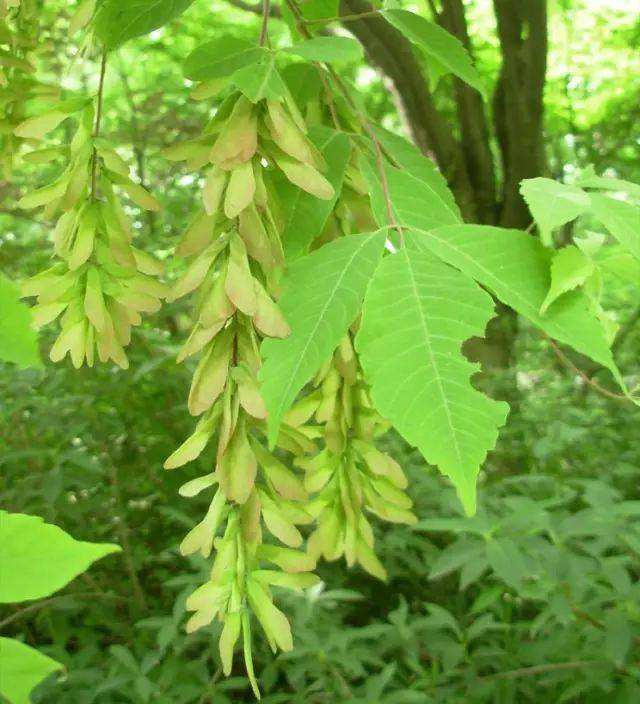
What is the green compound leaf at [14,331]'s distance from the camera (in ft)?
1.16

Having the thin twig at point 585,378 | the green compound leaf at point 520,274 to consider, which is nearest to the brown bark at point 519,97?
the thin twig at point 585,378

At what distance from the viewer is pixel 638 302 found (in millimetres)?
3146

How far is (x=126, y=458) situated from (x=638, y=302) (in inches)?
83.9

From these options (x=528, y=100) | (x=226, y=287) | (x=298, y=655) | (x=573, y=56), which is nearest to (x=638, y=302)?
(x=528, y=100)

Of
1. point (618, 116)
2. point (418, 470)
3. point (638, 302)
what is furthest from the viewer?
point (618, 116)

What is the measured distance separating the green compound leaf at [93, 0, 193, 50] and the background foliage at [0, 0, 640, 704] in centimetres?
10

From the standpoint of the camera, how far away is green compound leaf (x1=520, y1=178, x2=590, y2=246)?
577 millimetres

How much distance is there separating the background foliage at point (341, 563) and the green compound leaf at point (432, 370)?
246mm

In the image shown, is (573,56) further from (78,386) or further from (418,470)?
(78,386)

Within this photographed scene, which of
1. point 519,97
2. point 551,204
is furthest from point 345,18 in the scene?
point 519,97

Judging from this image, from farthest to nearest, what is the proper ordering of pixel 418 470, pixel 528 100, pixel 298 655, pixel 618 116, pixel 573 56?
pixel 573 56
pixel 618 116
pixel 528 100
pixel 418 470
pixel 298 655

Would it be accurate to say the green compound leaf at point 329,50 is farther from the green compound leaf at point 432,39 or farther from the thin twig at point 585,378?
the thin twig at point 585,378

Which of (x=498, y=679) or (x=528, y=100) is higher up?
(x=528, y=100)

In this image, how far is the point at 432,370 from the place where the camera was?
521 mm
